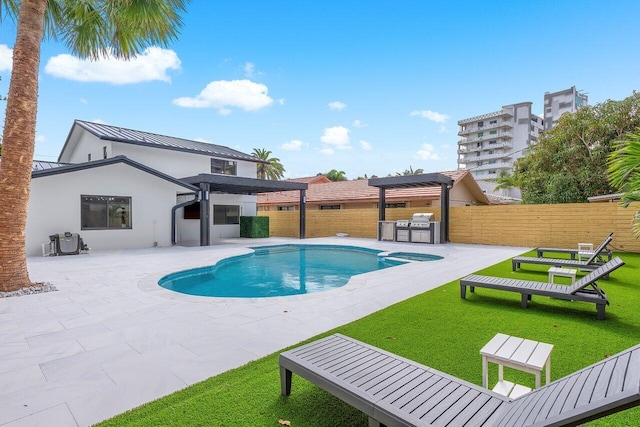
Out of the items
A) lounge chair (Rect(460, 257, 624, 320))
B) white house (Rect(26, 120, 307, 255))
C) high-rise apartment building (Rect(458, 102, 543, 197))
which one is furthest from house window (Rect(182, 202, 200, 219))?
high-rise apartment building (Rect(458, 102, 543, 197))

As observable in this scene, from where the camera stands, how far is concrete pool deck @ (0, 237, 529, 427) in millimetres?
2971

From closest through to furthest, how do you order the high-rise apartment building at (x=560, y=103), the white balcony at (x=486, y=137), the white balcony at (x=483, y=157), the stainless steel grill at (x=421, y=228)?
the stainless steel grill at (x=421, y=228)
the high-rise apartment building at (x=560, y=103)
the white balcony at (x=483, y=157)
the white balcony at (x=486, y=137)

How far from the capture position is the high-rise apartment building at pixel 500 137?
Answer: 65500 mm

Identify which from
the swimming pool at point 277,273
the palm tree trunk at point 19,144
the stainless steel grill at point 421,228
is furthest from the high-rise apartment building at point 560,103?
the palm tree trunk at point 19,144

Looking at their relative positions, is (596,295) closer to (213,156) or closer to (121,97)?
(213,156)

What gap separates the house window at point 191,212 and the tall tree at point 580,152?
71.1 feet

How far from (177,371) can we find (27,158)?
6652 millimetres

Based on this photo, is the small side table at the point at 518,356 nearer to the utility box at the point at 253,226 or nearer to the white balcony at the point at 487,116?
the utility box at the point at 253,226

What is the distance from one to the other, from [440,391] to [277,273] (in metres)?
8.65

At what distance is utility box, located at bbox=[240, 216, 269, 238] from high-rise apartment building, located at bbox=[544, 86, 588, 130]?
63633 millimetres

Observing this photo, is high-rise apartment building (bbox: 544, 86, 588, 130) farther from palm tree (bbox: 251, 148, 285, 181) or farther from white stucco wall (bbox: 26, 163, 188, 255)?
white stucco wall (bbox: 26, 163, 188, 255)

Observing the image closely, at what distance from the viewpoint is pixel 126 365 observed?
355 centimetres

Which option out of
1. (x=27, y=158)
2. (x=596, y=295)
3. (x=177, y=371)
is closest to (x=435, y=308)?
(x=596, y=295)

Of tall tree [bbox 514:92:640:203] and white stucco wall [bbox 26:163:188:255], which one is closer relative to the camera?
white stucco wall [bbox 26:163:188:255]
